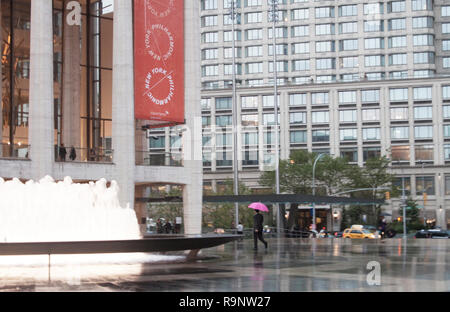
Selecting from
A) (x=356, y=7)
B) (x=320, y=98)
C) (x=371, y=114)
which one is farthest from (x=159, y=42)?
(x=356, y=7)

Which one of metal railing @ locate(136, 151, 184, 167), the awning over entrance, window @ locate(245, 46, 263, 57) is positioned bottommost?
the awning over entrance

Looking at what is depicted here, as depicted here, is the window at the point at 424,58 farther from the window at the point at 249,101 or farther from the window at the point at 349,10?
the window at the point at 249,101

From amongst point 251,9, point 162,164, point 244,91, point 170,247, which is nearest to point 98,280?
point 170,247

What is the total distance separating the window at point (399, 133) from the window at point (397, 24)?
17123 mm

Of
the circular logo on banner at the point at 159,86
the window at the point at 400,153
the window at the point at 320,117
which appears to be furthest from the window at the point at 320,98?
the circular logo on banner at the point at 159,86

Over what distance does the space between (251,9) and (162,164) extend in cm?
8060

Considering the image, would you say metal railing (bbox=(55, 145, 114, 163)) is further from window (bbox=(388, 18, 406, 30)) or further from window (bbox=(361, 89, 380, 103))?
window (bbox=(388, 18, 406, 30))

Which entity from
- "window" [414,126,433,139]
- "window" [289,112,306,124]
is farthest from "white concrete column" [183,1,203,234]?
"window" [414,126,433,139]

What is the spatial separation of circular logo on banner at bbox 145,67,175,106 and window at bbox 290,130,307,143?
74.3m

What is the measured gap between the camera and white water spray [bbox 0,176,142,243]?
26.2 meters

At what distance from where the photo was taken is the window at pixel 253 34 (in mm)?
119537

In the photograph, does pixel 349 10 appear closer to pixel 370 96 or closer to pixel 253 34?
pixel 370 96

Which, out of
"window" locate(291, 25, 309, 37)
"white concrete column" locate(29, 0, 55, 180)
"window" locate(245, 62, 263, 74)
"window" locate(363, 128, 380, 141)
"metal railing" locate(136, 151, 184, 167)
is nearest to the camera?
"white concrete column" locate(29, 0, 55, 180)

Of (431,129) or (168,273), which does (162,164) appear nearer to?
(168,273)
